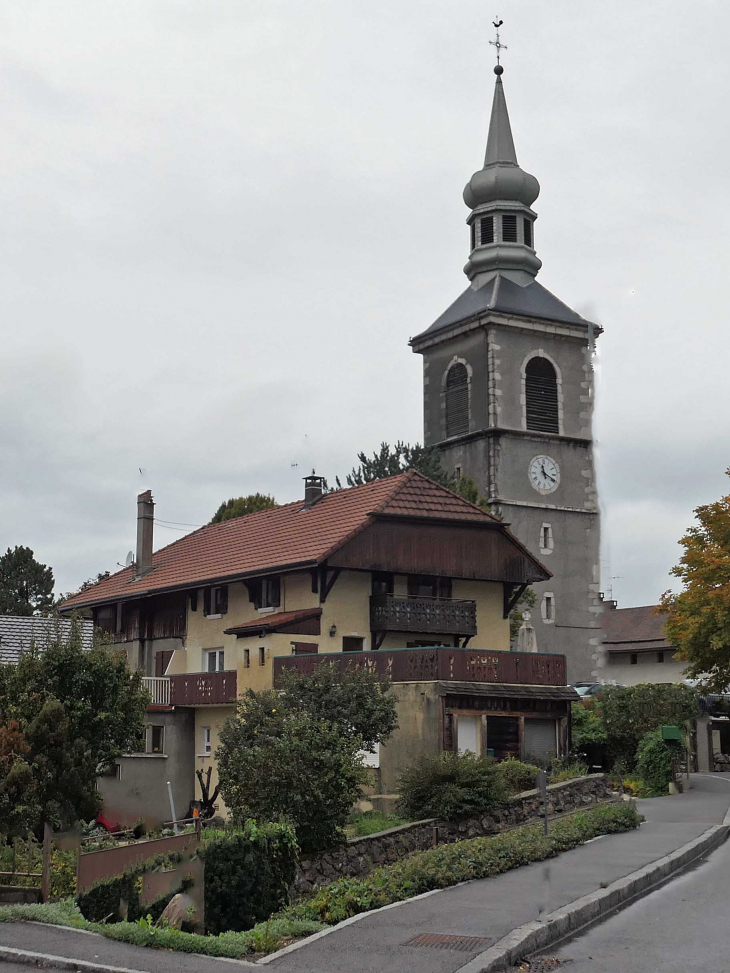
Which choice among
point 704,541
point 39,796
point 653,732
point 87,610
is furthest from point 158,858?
point 87,610

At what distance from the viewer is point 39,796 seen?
953 inches

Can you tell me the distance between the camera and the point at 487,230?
72000 millimetres

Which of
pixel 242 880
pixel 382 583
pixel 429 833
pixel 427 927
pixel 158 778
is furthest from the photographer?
pixel 382 583

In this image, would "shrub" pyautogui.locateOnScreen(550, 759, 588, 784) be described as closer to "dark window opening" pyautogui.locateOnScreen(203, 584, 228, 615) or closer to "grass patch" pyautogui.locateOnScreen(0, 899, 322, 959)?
"dark window opening" pyautogui.locateOnScreen(203, 584, 228, 615)

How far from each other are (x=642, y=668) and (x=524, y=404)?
1814 cm

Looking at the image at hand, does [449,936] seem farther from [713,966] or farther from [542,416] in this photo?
[542,416]

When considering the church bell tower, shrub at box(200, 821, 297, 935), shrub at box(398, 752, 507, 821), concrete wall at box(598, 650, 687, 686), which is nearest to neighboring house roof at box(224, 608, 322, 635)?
shrub at box(398, 752, 507, 821)

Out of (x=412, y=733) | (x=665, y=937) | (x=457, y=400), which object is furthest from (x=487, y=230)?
(x=665, y=937)

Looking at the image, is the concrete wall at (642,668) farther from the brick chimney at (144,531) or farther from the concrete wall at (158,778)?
the concrete wall at (158,778)

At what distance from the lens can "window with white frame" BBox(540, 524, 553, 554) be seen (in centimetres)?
6394

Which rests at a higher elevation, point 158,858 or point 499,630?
point 499,630

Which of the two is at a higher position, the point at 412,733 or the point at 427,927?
the point at 412,733

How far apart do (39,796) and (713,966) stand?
45.1ft

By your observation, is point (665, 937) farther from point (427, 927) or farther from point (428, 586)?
point (428, 586)
